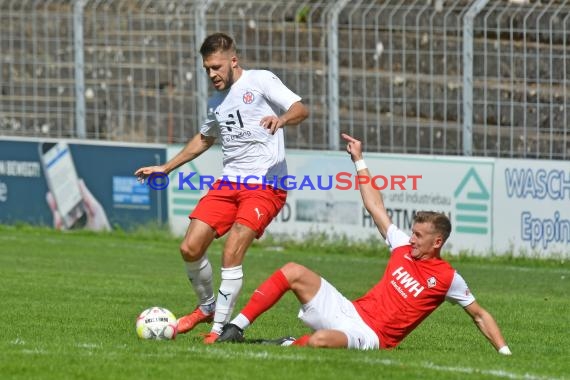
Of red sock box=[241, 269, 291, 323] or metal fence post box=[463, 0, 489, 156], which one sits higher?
metal fence post box=[463, 0, 489, 156]

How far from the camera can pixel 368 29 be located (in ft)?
59.0

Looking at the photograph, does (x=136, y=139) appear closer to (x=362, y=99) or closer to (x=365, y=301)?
(x=362, y=99)

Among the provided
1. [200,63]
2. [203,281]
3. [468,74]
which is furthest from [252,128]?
[200,63]

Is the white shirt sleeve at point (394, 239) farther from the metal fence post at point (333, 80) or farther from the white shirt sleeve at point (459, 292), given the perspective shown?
the metal fence post at point (333, 80)

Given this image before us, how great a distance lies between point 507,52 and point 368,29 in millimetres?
1983

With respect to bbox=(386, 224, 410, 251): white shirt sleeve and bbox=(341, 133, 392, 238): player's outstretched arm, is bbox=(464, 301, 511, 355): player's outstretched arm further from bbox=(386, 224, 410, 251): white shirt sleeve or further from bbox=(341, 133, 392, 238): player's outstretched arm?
bbox=(341, 133, 392, 238): player's outstretched arm

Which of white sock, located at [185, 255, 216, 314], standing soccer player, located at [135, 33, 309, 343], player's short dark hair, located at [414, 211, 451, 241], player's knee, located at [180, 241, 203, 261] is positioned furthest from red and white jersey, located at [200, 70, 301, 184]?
player's short dark hair, located at [414, 211, 451, 241]

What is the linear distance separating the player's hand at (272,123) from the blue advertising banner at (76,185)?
9717 millimetres

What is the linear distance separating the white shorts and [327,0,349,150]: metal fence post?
31.2 ft

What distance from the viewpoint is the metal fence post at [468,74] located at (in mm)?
17000

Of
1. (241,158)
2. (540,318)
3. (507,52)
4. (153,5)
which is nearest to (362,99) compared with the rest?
(507,52)

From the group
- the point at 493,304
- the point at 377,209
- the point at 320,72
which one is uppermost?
the point at 320,72

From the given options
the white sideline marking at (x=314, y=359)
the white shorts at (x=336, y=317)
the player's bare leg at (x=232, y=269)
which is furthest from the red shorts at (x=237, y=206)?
the white sideline marking at (x=314, y=359)

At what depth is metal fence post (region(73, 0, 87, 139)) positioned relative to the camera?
797 inches
